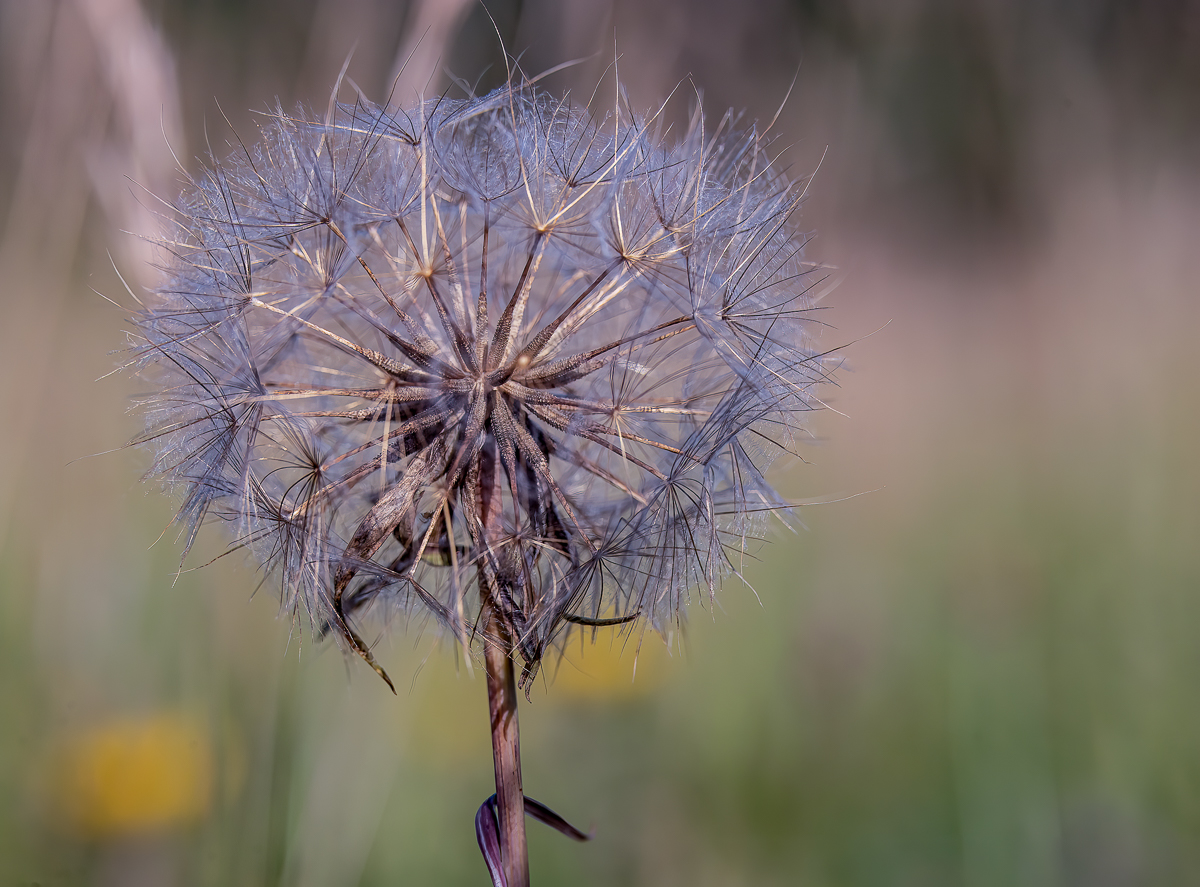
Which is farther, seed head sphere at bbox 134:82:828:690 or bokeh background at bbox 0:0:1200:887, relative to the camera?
bokeh background at bbox 0:0:1200:887

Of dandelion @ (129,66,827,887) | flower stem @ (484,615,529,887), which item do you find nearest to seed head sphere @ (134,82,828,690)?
dandelion @ (129,66,827,887)

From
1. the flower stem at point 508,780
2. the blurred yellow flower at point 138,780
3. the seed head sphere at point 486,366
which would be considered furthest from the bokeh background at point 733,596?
the flower stem at point 508,780

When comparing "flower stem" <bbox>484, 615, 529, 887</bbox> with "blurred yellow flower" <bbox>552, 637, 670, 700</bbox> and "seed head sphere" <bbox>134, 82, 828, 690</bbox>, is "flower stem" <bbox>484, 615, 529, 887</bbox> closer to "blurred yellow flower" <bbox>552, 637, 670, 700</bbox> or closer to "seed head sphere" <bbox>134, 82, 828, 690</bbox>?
"seed head sphere" <bbox>134, 82, 828, 690</bbox>

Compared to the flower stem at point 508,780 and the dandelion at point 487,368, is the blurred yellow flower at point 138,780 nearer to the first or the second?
the dandelion at point 487,368

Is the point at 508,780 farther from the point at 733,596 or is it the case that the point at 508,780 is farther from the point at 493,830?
the point at 733,596

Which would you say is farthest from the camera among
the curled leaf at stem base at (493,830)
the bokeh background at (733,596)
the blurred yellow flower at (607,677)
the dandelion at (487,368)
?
the blurred yellow flower at (607,677)

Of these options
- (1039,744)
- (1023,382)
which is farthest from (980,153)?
(1039,744)
